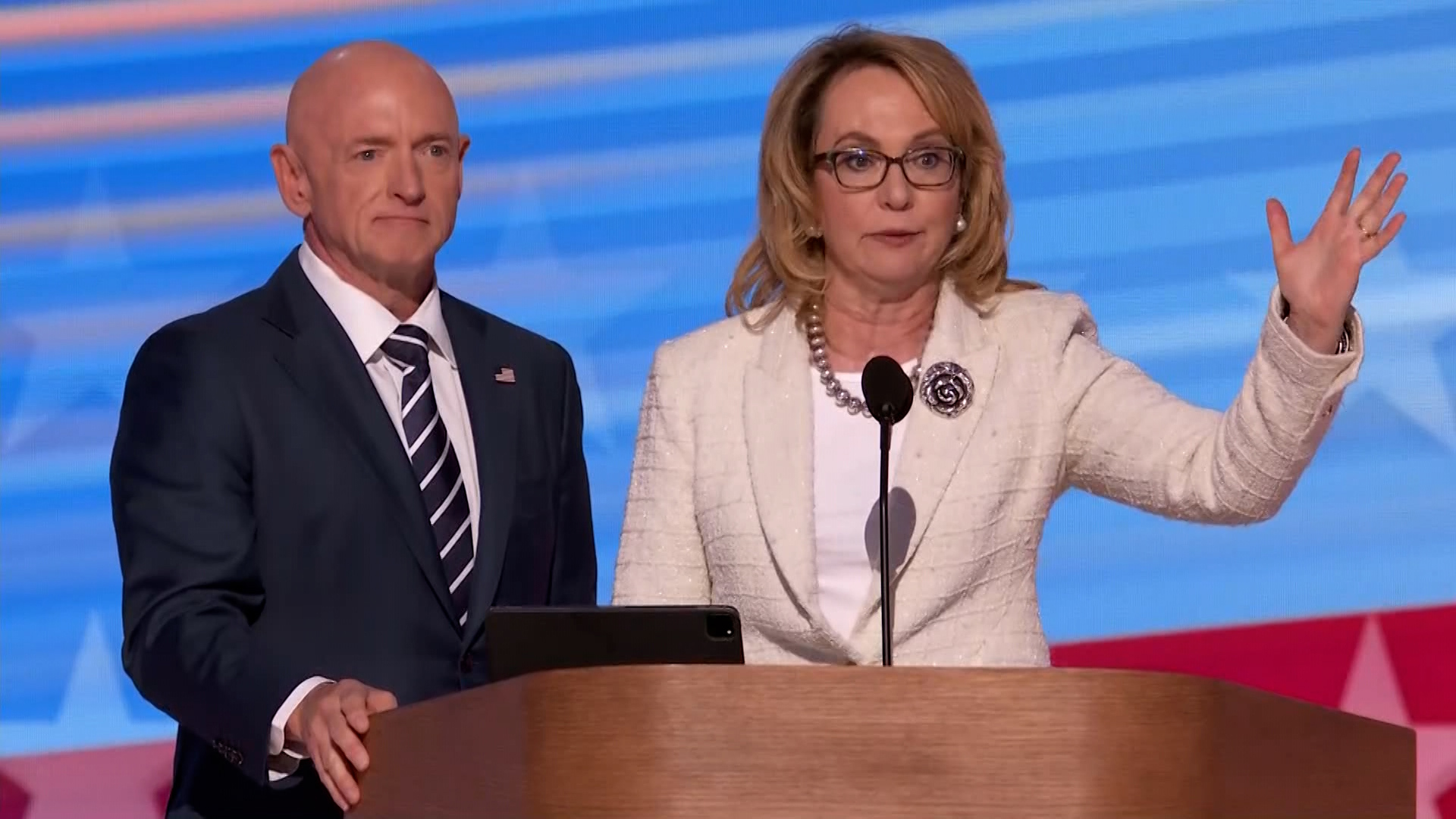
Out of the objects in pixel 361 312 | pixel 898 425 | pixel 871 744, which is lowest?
pixel 871 744

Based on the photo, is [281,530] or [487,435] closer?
[281,530]

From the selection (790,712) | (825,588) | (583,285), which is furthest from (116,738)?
(790,712)

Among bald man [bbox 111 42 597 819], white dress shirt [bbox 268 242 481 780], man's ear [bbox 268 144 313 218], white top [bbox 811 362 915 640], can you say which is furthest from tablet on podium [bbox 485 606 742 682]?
man's ear [bbox 268 144 313 218]

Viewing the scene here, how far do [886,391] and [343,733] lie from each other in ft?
2.29

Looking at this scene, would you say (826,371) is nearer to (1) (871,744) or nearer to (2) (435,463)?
(2) (435,463)

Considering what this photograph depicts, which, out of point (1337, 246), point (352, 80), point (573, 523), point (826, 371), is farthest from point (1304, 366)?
point (352, 80)

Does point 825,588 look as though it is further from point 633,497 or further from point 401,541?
point 401,541

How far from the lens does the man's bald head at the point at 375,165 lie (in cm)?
290

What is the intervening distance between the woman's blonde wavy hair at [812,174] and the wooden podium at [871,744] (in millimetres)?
1116

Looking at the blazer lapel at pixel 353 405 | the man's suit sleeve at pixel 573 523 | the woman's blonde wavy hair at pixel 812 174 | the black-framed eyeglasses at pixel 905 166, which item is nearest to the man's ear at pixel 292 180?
the blazer lapel at pixel 353 405

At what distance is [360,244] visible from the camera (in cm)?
290

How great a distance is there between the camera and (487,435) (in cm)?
299

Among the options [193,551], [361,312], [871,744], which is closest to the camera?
[871,744]

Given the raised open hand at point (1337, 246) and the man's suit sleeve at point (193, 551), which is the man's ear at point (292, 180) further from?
the raised open hand at point (1337, 246)
